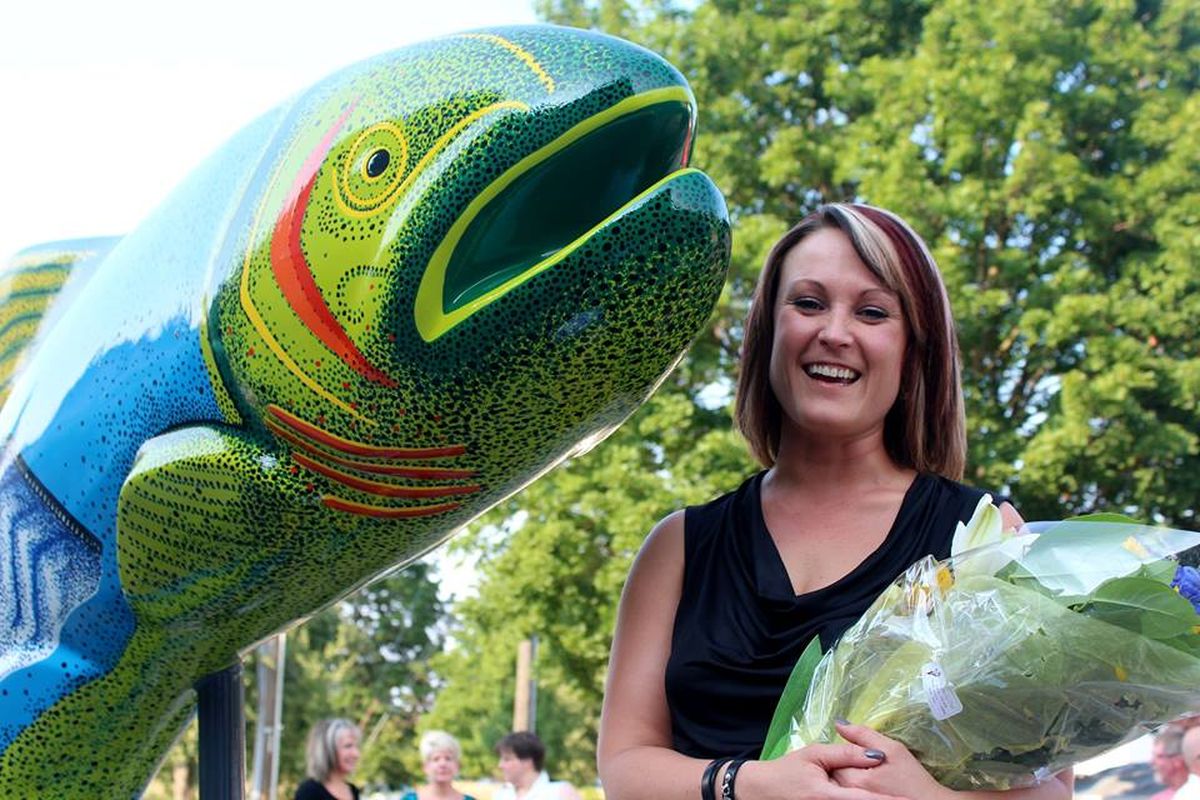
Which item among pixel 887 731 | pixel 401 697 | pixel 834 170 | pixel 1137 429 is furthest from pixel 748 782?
Answer: pixel 401 697

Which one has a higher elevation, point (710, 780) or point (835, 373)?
point (835, 373)

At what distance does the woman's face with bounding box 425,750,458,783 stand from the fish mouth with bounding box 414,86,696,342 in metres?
5.87

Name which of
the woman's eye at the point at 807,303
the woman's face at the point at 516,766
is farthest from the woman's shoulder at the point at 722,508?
the woman's face at the point at 516,766

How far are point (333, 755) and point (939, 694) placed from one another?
534 centimetres

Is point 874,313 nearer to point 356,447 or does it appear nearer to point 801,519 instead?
point 801,519

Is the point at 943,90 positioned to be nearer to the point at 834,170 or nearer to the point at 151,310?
the point at 834,170

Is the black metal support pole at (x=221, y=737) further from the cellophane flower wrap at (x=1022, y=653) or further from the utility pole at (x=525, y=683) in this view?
the utility pole at (x=525, y=683)

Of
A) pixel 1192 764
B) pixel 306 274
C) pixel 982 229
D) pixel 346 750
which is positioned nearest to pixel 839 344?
pixel 306 274

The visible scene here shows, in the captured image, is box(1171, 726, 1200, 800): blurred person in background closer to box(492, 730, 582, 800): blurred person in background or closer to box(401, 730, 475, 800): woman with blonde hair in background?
box(492, 730, 582, 800): blurred person in background

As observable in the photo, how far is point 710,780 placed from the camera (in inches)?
69.7

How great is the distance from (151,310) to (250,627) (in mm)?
439

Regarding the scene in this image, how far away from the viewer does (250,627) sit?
188 centimetres

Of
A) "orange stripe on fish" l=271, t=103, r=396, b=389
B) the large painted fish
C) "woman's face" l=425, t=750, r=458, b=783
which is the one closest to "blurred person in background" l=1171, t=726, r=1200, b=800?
"woman's face" l=425, t=750, r=458, b=783

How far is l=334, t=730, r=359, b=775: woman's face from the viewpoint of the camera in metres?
6.50
